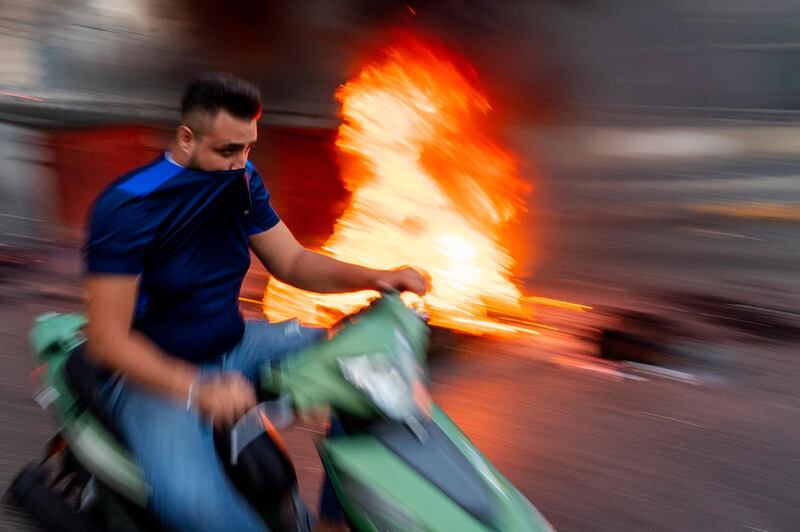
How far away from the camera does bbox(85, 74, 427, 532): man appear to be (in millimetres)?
2070

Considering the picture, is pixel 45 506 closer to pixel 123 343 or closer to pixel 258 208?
pixel 123 343

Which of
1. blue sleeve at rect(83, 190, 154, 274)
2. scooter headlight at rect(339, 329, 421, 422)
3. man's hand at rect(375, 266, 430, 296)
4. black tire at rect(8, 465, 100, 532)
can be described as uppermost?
man's hand at rect(375, 266, 430, 296)

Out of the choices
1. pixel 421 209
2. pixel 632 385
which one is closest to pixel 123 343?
pixel 632 385

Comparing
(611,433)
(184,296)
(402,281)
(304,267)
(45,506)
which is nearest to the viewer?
(184,296)

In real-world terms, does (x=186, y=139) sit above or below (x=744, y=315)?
below

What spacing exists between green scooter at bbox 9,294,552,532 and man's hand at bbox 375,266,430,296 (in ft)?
0.30

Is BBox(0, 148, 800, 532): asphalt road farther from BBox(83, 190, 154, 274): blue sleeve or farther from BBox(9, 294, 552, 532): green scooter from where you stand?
BBox(83, 190, 154, 274): blue sleeve

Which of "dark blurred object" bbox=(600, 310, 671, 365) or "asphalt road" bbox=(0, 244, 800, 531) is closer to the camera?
"asphalt road" bbox=(0, 244, 800, 531)

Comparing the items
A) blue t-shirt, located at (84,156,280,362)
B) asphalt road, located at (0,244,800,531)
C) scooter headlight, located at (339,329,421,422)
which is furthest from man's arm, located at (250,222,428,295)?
asphalt road, located at (0,244,800,531)

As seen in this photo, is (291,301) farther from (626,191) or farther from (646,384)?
(626,191)

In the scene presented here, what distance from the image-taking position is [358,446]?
2.03 metres

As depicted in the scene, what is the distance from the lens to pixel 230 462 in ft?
7.13

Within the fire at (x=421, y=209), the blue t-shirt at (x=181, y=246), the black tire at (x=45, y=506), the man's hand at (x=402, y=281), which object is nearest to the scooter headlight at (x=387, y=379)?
the man's hand at (x=402, y=281)

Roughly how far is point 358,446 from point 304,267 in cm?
85
